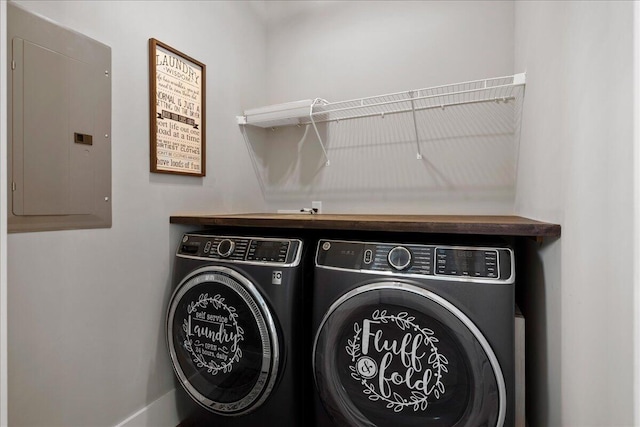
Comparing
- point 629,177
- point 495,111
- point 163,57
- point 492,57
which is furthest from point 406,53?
point 629,177

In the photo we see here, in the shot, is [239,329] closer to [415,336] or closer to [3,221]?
[415,336]

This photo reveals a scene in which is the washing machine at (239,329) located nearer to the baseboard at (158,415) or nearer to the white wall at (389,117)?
the baseboard at (158,415)

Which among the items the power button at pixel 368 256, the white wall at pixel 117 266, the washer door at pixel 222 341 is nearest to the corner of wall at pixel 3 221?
the white wall at pixel 117 266

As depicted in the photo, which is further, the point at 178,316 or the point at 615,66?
the point at 178,316

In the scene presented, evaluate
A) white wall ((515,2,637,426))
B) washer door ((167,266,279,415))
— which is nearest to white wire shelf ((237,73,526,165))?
white wall ((515,2,637,426))

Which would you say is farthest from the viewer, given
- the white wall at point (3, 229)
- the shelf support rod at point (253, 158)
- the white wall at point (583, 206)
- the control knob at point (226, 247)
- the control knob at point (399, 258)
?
the shelf support rod at point (253, 158)

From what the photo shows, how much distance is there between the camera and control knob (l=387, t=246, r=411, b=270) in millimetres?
1105

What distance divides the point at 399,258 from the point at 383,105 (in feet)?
3.39

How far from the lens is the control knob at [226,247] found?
138cm

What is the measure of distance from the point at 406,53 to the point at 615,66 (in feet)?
4.77

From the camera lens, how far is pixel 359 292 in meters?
1.13

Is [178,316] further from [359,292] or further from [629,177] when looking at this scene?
[629,177]

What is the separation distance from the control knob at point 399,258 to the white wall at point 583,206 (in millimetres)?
440

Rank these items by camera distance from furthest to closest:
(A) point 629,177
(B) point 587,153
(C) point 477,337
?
(C) point 477,337
(B) point 587,153
(A) point 629,177
